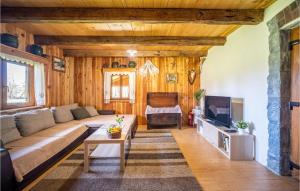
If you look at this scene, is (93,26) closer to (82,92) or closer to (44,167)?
(44,167)

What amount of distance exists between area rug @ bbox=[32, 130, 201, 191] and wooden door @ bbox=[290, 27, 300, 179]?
4.42 ft

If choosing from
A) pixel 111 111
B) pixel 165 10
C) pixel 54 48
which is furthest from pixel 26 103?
pixel 165 10

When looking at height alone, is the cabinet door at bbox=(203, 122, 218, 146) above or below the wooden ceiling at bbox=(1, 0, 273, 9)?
below

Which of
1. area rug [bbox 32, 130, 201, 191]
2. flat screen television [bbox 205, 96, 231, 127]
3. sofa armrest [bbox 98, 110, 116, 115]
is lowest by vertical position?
area rug [bbox 32, 130, 201, 191]

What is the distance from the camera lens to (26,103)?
4754mm

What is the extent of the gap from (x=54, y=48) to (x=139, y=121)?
133 inches

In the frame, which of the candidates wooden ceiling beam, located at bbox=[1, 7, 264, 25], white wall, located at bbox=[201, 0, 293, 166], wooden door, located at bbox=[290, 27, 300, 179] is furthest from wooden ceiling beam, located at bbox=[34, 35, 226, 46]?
wooden door, located at bbox=[290, 27, 300, 179]

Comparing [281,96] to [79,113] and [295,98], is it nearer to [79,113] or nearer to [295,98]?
[295,98]

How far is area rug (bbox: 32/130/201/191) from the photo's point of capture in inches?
107

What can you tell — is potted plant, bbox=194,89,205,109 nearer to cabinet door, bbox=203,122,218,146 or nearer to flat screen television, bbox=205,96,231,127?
flat screen television, bbox=205,96,231,127

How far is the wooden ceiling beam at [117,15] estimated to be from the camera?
327 centimetres

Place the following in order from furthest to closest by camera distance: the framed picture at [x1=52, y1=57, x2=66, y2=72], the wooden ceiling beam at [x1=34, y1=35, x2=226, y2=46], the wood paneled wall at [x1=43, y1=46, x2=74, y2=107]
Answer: the framed picture at [x1=52, y1=57, x2=66, y2=72] < the wood paneled wall at [x1=43, y1=46, x2=74, y2=107] < the wooden ceiling beam at [x1=34, y1=35, x2=226, y2=46]

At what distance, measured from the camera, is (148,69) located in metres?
7.29

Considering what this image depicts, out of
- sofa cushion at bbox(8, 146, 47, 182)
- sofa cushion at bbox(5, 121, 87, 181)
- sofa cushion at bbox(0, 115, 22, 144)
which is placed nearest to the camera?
sofa cushion at bbox(8, 146, 47, 182)
